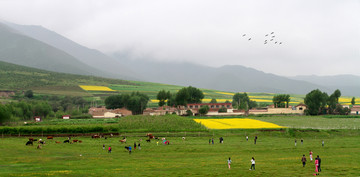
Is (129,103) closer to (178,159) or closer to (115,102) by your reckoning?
(115,102)

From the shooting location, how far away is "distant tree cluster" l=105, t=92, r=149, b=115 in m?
132

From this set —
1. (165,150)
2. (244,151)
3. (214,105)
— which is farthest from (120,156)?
(214,105)

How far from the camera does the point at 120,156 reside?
133 feet

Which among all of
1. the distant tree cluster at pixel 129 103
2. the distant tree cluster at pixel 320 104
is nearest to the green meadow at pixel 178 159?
the distant tree cluster at pixel 320 104

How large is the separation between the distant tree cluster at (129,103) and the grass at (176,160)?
78104 mm

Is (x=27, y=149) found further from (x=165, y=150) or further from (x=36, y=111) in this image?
(x=36, y=111)

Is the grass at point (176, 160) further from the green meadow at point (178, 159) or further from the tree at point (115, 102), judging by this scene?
the tree at point (115, 102)

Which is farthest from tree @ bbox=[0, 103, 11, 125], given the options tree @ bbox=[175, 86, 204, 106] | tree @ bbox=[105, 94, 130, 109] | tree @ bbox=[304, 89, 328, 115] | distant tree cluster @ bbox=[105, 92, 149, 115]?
tree @ bbox=[304, 89, 328, 115]

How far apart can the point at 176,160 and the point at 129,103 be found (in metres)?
97.1

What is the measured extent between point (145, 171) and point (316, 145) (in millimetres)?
33788

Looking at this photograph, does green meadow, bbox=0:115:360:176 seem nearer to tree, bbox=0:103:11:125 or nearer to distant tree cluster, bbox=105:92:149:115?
tree, bbox=0:103:11:125

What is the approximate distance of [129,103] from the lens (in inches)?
5221

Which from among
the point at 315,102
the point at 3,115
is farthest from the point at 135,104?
the point at 315,102

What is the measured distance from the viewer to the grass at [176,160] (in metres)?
30.3
